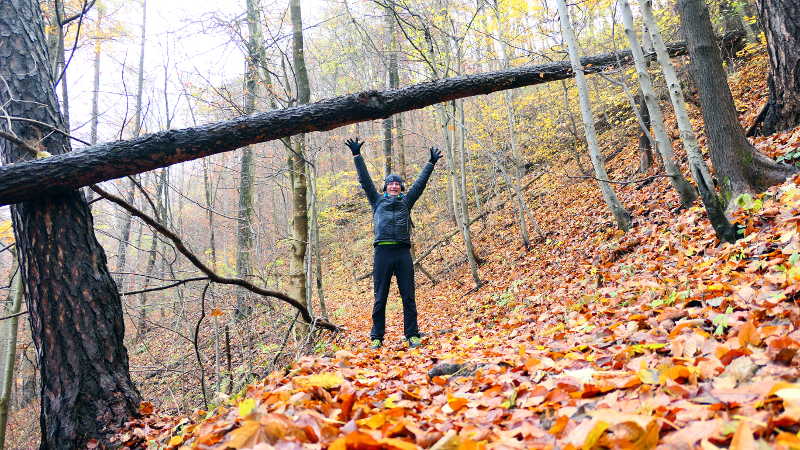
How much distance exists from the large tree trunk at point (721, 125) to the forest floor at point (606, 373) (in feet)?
0.84

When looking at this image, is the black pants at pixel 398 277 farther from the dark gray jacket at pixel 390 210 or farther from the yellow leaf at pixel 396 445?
the yellow leaf at pixel 396 445

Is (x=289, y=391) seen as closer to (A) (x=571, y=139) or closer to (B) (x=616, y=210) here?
(B) (x=616, y=210)

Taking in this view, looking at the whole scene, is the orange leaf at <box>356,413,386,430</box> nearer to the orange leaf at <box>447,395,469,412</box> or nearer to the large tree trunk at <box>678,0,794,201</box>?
the orange leaf at <box>447,395,469,412</box>

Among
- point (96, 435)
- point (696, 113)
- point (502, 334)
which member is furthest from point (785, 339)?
point (696, 113)

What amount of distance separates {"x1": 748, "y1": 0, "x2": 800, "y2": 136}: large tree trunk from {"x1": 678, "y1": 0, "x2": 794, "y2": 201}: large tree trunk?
0.67 metres

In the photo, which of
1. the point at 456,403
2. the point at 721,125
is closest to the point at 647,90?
the point at 721,125

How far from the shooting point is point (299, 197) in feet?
23.9

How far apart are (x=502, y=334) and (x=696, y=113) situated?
8801mm

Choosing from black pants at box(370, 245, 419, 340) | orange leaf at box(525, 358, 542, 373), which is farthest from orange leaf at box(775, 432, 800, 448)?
black pants at box(370, 245, 419, 340)

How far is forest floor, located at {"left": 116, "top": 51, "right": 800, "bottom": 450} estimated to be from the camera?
127 cm

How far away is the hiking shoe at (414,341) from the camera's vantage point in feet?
16.0

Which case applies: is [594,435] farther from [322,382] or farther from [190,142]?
[190,142]

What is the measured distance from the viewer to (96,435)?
3223 millimetres

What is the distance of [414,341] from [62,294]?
3.31 m
